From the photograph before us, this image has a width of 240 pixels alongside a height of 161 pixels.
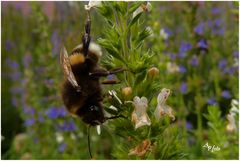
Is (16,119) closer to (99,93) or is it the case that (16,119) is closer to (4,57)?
(4,57)

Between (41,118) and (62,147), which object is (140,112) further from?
(41,118)

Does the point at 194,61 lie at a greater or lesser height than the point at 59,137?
greater

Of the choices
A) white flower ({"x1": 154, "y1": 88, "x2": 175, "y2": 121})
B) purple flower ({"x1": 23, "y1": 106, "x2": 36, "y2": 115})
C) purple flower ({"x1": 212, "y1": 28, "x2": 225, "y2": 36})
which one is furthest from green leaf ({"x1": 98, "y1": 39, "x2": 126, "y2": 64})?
purple flower ({"x1": 212, "y1": 28, "x2": 225, "y2": 36})

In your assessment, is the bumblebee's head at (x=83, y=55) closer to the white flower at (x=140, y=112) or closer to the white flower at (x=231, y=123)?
the white flower at (x=140, y=112)

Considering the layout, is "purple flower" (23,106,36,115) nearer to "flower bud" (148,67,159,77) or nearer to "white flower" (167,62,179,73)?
"white flower" (167,62,179,73)

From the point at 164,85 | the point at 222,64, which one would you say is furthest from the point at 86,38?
the point at 222,64

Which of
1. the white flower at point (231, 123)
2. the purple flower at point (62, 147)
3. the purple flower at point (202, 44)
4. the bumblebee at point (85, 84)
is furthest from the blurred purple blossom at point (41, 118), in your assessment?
the bumblebee at point (85, 84)

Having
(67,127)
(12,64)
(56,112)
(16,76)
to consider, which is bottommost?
(67,127)

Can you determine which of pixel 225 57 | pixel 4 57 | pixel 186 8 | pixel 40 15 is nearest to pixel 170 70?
pixel 186 8
